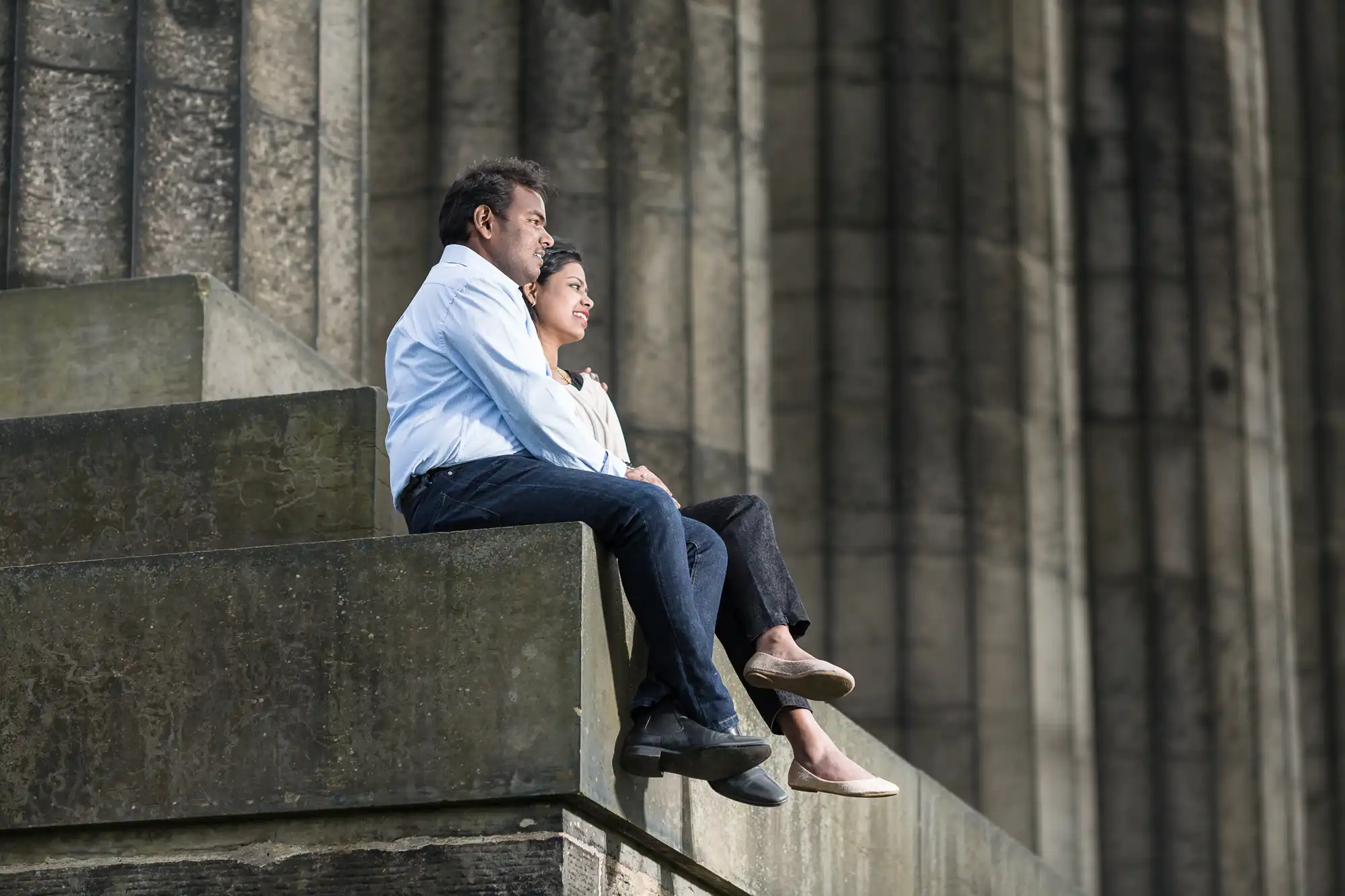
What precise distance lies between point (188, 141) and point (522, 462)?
3.12 m

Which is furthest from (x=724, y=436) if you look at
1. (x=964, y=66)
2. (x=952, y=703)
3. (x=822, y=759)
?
(x=822, y=759)

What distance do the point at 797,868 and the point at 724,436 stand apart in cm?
669

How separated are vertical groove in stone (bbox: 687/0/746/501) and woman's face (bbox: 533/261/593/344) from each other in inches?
265

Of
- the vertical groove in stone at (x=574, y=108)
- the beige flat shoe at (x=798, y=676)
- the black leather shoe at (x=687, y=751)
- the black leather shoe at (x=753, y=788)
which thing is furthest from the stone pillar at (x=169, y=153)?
the vertical groove in stone at (x=574, y=108)

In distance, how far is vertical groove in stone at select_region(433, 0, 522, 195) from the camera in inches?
591

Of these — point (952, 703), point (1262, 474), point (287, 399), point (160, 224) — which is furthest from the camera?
point (1262, 474)

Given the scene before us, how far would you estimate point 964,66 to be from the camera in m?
20.0

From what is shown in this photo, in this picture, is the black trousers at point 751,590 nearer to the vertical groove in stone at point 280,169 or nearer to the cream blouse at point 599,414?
the cream blouse at point 599,414

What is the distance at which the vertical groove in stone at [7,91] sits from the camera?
30.2 feet

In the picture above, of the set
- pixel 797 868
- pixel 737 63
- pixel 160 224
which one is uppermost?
pixel 737 63

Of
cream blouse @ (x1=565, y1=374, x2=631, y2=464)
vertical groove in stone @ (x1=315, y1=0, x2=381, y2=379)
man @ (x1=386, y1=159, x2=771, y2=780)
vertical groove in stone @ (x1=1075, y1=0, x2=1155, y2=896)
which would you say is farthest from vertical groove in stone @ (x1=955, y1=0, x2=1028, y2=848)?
man @ (x1=386, y1=159, x2=771, y2=780)

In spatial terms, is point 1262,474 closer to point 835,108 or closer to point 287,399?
point 835,108

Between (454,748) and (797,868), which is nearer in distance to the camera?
(454,748)

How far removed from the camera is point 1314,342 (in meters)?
27.2
